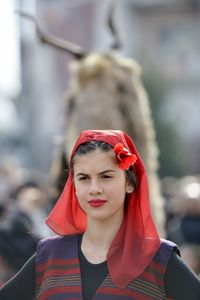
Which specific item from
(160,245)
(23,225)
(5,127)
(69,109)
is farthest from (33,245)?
(5,127)

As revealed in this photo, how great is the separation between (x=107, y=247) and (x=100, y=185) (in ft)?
0.74

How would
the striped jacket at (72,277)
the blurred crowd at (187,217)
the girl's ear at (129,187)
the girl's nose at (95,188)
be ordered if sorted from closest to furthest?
the striped jacket at (72,277) → the girl's nose at (95,188) → the girl's ear at (129,187) → the blurred crowd at (187,217)

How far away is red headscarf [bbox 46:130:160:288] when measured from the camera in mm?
3914

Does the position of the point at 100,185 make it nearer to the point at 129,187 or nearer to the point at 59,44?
the point at 129,187

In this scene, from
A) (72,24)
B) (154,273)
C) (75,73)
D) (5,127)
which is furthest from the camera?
(72,24)

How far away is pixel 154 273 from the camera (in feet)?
12.8

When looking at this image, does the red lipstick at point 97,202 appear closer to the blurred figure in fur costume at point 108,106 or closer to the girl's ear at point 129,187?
the girl's ear at point 129,187

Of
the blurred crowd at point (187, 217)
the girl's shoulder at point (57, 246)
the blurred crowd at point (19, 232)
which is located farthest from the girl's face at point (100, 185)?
the blurred crowd at point (187, 217)

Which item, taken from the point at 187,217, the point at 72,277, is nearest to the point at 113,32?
the point at 187,217

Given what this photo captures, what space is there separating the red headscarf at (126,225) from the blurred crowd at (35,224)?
Result: 1889 mm

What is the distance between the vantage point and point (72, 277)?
3967mm

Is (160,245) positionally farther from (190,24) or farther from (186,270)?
(190,24)

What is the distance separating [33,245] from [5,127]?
56.9m

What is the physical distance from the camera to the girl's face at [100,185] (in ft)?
13.1
